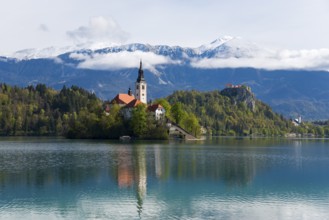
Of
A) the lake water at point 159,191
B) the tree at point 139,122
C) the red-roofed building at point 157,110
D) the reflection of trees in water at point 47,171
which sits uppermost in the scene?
the red-roofed building at point 157,110

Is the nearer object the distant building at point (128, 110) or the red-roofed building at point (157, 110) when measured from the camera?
the red-roofed building at point (157, 110)

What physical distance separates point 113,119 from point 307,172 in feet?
362

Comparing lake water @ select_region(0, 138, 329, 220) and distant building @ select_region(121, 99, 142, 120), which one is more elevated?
distant building @ select_region(121, 99, 142, 120)

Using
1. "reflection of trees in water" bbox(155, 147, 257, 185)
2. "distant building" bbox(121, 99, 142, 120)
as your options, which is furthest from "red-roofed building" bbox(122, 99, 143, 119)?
"reflection of trees in water" bbox(155, 147, 257, 185)

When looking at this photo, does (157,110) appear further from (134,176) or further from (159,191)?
(159,191)

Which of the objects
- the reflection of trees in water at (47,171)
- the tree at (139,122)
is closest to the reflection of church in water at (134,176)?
the reflection of trees in water at (47,171)

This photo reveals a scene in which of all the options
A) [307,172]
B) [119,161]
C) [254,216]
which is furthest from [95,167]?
[254,216]

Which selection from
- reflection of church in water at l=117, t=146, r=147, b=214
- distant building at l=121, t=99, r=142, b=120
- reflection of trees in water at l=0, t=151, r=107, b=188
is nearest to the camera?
reflection of church in water at l=117, t=146, r=147, b=214

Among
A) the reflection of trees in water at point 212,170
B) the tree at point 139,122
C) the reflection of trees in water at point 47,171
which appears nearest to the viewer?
the reflection of trees in water at point 47,171

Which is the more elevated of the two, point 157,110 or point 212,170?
point 157,110

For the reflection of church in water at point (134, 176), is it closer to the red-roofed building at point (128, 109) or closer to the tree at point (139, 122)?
the tree at point (139, 122)

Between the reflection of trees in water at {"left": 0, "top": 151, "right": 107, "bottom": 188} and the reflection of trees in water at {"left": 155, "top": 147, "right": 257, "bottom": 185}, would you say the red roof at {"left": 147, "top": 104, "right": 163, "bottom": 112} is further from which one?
the reflection of trees in water at {"left": 155, "top": 147, "right": 257, "bottom": 185}

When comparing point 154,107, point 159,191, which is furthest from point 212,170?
point 154,107

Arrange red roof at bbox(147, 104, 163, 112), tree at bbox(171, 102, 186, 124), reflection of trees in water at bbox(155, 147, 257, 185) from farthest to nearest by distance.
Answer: red roof at bbox(147, 104, 163, 112)
tree at bbox(171, 102, 186, 124)
reflection of trees in water at bbox(155, 147, 257, 185)
